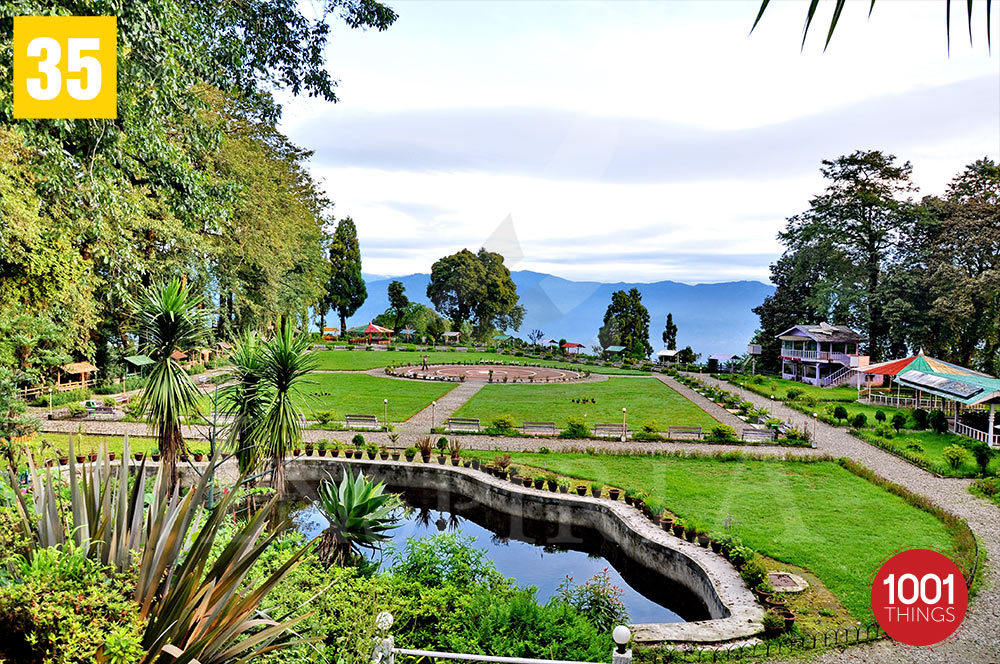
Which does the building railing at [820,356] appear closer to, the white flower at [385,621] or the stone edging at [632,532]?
the stone edging at [632,532]

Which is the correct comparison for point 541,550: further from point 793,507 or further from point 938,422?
point 938,422

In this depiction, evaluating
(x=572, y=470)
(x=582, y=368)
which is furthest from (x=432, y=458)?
(x=582, y=368)

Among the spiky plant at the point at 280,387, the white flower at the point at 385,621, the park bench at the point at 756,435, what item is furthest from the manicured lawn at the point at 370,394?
the white flower at the point at 385,621

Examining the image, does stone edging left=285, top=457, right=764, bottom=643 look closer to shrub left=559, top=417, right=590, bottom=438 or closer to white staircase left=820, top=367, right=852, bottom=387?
shrub left=559, top=417, right=590, bottom=438

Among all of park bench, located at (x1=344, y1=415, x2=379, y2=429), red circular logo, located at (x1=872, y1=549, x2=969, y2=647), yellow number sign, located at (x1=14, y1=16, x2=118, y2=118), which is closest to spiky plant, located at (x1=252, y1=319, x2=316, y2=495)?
yellow number sign, located at (x1=14, y1=16, x2=118, y2=118)

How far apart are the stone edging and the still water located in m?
0.19

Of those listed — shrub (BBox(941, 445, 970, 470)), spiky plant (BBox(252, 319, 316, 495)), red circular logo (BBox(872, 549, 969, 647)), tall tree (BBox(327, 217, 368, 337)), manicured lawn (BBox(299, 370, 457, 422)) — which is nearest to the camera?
red circular logo (BBox(872, 549, 969, 647))

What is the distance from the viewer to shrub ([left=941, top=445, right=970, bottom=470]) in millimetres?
14578

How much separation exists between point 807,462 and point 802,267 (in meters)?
27.9

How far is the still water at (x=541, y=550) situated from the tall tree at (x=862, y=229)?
102 ft

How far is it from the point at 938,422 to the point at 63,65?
24.3 meters

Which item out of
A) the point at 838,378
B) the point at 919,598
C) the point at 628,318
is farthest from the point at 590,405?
the point at 628,318

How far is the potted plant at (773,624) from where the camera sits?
689 cm

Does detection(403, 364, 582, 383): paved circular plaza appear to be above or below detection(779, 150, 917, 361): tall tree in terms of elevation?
below
